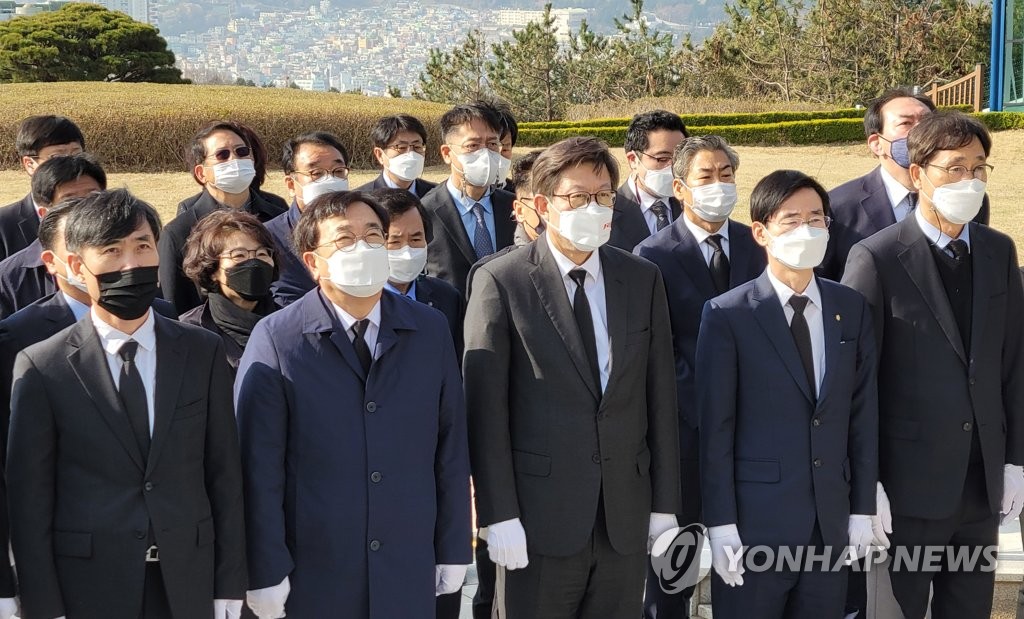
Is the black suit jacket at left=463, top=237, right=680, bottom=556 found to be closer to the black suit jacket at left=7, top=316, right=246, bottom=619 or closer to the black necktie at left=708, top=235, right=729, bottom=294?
the black suit jacket at left=7, top=316, right=246, bottom=619

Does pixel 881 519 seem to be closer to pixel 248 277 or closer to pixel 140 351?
pixel 248 277

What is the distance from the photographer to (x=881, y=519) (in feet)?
14.2

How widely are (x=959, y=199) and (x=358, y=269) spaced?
2.36 meters

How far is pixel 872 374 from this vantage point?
418cm

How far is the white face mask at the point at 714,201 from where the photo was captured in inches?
197

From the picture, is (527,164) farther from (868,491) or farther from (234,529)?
(234,529)

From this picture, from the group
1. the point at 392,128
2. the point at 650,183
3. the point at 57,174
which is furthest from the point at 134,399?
the point at 392,128

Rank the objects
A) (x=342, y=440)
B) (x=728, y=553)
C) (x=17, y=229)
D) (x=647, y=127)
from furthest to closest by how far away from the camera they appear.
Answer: (x=647, y=127)
(x=17, y=229)
(x=728, y=553)
(x=342, y=440)

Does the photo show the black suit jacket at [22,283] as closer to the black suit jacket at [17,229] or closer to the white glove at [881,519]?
the black suit jacket at [17,229]

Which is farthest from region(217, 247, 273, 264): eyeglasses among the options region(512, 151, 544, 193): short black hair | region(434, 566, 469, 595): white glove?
region(434, 566, 469, 595): white glove

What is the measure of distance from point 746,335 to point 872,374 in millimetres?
507

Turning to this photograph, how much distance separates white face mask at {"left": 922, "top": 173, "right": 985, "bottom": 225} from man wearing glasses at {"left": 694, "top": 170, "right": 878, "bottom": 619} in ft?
1.81

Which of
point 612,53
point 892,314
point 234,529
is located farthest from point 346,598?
point 612,53

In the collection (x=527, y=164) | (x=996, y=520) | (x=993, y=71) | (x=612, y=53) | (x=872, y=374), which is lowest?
(x=996, y=520)
